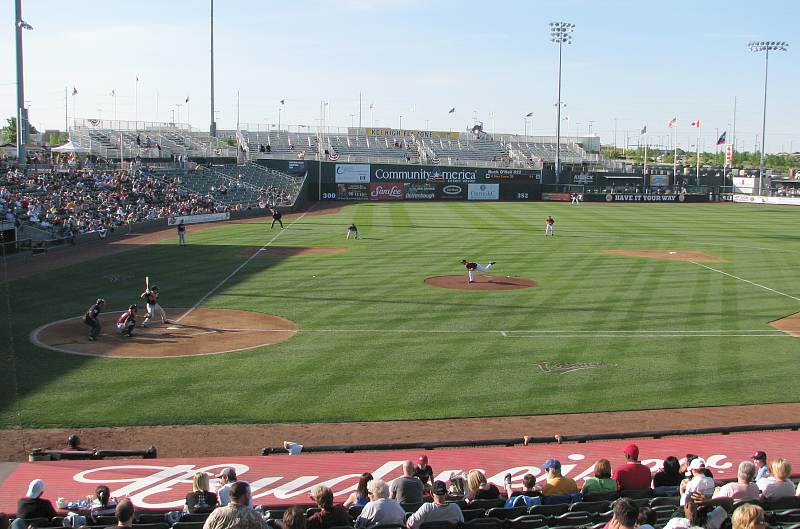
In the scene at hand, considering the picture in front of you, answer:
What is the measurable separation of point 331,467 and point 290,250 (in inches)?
1179

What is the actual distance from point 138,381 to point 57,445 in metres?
4.05

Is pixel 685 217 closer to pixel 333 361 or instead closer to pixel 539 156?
pixel 539 156

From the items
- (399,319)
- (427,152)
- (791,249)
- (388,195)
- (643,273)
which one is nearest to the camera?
(399,319)

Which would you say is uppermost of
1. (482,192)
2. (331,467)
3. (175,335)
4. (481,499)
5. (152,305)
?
(482,192)

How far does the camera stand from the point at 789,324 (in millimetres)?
25609

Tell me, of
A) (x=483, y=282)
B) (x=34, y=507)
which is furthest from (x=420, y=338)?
(x=34, y=507)

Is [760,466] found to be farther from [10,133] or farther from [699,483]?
Answer: [10,133]

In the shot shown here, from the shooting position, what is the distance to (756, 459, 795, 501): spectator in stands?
9.26 meters

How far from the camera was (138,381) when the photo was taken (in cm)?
1839

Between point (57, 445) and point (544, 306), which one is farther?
point (544, 306)

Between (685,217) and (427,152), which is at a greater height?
(427,152)

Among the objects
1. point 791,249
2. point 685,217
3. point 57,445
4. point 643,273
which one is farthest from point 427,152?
point 57,445

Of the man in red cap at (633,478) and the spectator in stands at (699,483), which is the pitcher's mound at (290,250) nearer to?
the man in red cap at (633,478)

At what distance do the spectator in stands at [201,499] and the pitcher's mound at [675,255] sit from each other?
35765 millimetres
